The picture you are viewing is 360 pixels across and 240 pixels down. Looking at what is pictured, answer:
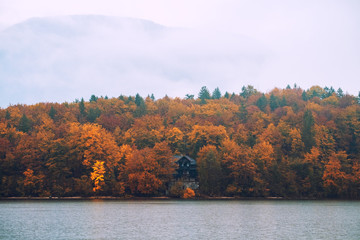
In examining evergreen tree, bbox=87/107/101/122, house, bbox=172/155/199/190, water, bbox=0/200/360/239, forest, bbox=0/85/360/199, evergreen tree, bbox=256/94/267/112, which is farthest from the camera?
evergreen tree, bbox=256/94/267/112

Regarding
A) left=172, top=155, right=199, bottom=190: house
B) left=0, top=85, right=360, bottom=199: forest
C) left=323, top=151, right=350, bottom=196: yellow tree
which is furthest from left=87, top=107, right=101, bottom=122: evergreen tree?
left=323, top=151, right=350, bottom=196: yellow tree

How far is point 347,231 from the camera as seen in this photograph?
41719 millimetres

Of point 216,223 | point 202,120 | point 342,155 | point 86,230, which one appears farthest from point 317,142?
point 86,230

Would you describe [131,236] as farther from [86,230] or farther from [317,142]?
[317,142]

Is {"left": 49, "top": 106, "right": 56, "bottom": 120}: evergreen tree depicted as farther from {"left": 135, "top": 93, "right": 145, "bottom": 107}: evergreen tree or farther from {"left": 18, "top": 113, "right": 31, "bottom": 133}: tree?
{"left": 135, "top": 93, "right": 145, "bottom": 107}: evergreen tree

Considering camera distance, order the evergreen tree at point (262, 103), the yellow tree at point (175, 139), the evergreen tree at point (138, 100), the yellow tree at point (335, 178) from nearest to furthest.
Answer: the yellow tree at point (335, 178) < the yellow tree at point (175, 139) < the evergreen tree at point (138, 100) < the evergreen tree at point (262, 103)

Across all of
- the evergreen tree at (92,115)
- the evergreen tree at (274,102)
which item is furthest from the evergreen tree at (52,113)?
the evergreen tree at (274,102)

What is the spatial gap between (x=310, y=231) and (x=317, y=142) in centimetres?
6838

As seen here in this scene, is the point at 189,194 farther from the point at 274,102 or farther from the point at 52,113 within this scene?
the point at 274,102

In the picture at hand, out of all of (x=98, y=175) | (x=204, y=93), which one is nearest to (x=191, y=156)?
(x=98, y=175)

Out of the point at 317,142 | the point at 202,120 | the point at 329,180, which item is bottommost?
the point at 329,180

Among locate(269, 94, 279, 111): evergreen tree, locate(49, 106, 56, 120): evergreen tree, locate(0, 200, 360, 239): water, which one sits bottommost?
locate(0, 200, 360, 239): water

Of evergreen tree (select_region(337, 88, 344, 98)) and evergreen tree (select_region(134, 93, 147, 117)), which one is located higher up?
evergreen tree (select_region(337, 88, 344, 98))

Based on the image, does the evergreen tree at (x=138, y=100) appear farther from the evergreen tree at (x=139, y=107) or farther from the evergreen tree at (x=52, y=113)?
the evergreen tree at (x=52, y=113)
